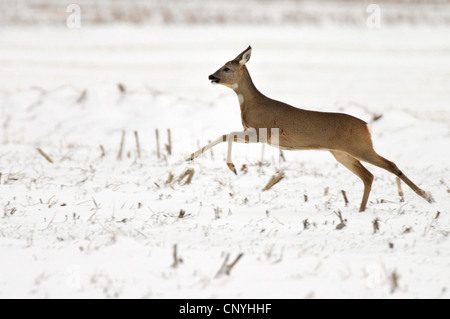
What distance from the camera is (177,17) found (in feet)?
98.8

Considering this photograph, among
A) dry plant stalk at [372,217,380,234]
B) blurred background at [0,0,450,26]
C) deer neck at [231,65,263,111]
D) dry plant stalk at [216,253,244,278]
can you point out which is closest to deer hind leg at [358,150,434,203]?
dry plant stalk at [372,217,380,234]

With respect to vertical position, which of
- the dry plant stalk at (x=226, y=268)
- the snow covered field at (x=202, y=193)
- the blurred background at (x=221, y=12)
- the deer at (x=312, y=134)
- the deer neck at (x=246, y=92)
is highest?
the blurred background at (x=221, y=12)

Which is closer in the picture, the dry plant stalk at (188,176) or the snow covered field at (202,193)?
the snow covered field at (202,193)

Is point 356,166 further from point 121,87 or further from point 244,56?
point 121,87

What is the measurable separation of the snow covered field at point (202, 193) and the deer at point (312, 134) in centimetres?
39

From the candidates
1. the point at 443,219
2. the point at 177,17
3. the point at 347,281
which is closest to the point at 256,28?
the point at 177,17

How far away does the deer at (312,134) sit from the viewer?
6.82 meters

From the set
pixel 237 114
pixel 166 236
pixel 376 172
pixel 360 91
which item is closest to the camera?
pixel 166 236

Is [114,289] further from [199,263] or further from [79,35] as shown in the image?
[79,35]

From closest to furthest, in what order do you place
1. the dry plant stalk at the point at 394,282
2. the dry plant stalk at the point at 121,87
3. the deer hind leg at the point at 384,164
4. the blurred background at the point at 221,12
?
the dry plant stalk at the point at 394,282 → the deer hind leg at the point at 384,164 → the dry plant stalk at the point at 121,87 → the blurred background at the point at 221,12

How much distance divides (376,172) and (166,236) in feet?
16.4

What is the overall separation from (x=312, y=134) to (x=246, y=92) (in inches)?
39.9

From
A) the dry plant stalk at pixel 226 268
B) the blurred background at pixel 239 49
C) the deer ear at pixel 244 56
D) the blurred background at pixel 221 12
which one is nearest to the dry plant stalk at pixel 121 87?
the blurred background at pixel 239 49

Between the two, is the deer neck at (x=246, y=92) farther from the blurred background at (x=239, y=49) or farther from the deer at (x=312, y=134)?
the blurred background at (x=239, y=49)
